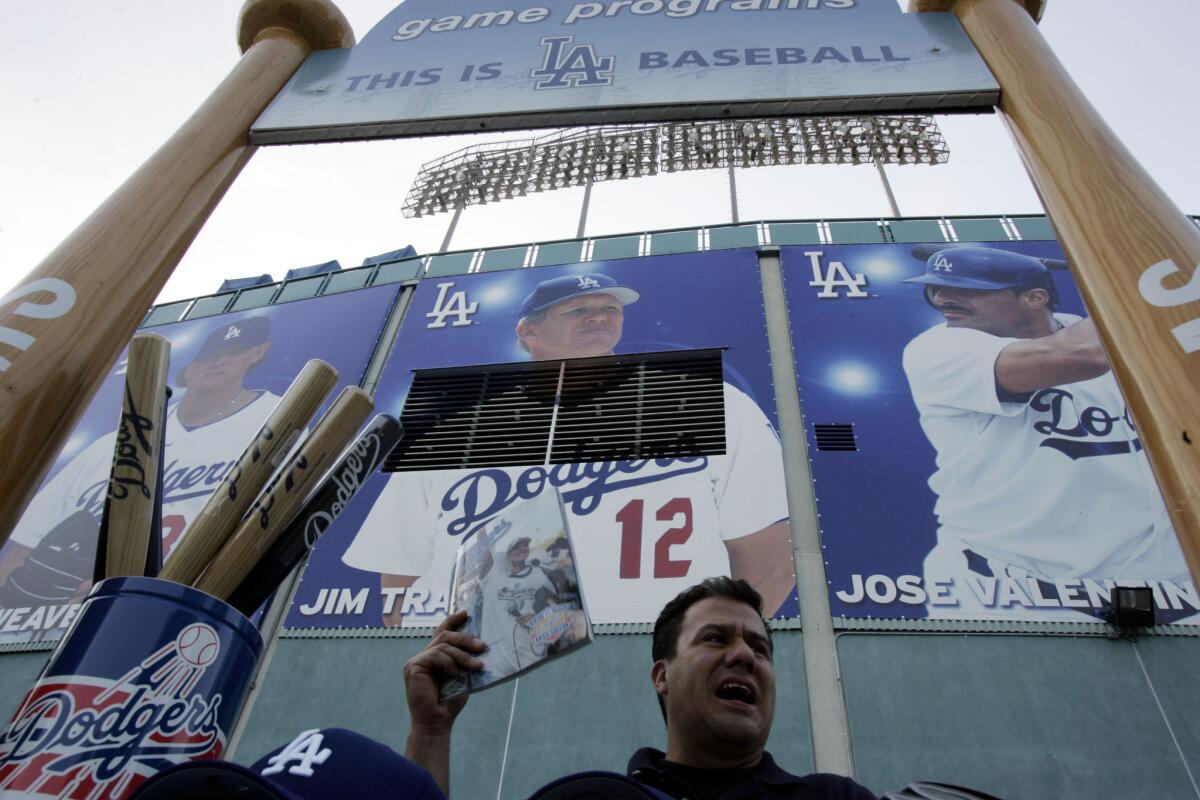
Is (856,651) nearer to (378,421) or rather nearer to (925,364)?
(925,364)

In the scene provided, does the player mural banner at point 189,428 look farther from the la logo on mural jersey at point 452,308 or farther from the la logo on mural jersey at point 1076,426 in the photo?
the la logo on mural jersey at point 1076,426

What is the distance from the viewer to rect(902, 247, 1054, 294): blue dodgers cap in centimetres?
860

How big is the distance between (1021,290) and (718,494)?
13.8ft

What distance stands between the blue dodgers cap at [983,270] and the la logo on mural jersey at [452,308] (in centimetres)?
514

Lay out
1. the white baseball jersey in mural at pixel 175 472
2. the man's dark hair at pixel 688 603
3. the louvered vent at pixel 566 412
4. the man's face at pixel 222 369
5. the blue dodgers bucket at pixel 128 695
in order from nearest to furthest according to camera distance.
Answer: the blue dodgers bucket at pixel 128 695, the man's dark hair at pixel 688 603, the louvered vent at pixel 566 412, the white baseball jersey in mural at pixel 175 472, the man's face at pixel 222 369

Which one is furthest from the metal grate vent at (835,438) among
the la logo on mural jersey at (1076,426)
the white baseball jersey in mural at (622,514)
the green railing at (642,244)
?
the green railing at (642,244)

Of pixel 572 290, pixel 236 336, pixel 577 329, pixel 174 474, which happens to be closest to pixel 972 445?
pixel 577 329

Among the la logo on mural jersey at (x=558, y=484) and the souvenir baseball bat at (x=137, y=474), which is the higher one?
the la logo on mural jersey at (x=558, y=484)

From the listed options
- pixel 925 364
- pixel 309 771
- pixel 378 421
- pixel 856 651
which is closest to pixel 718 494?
pixel 856 651

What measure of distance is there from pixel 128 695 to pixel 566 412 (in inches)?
261

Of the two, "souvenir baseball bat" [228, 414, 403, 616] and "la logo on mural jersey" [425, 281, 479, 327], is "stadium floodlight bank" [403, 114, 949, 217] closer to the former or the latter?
"la logo on mural jersey" [425, 281, 479, 327]

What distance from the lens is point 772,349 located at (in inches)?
332

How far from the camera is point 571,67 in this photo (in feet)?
9.42

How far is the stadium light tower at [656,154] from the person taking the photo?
598 inches
